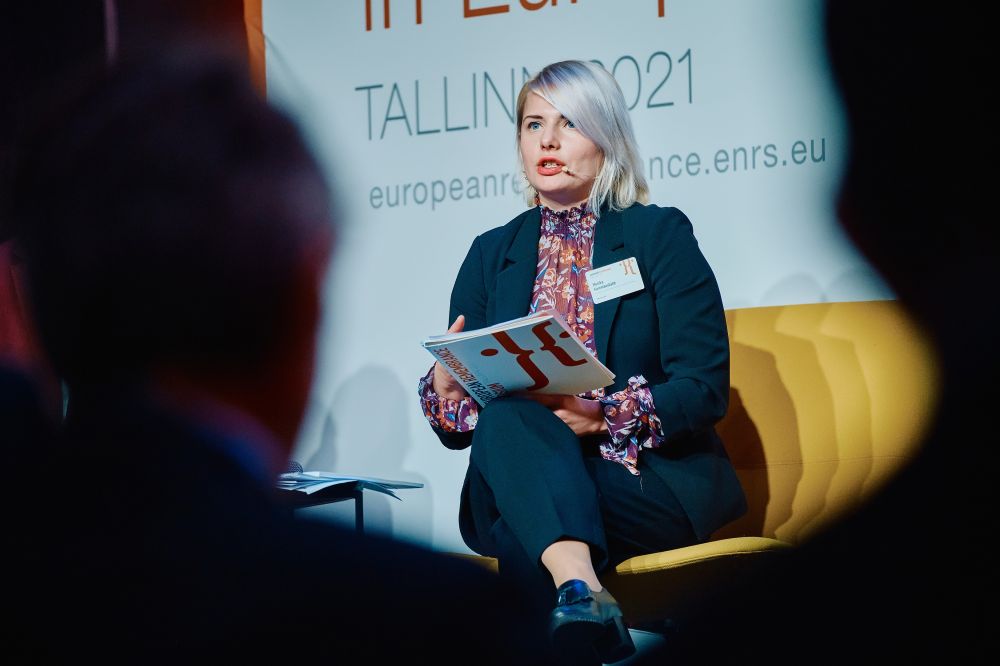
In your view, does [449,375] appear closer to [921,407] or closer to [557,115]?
[557,115]

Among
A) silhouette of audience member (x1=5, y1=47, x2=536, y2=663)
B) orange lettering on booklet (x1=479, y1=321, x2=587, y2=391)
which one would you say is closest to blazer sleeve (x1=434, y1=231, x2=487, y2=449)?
orange lettering on booklet (x1=479, y1=321, x2=587, y2=391)

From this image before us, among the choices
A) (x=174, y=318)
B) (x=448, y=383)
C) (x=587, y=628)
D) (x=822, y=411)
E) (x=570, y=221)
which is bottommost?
(x=587, y=628)

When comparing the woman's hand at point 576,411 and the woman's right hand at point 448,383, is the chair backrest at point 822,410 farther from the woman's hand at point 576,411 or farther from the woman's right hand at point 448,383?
the woman's right hand at point 448,383

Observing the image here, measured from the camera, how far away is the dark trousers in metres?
2.03

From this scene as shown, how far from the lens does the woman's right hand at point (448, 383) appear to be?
229 centimetres

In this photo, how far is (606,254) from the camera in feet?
8.02

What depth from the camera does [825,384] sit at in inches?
103

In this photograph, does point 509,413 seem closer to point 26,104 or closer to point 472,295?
point 472,295

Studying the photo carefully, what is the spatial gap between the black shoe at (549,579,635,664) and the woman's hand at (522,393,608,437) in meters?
0.37

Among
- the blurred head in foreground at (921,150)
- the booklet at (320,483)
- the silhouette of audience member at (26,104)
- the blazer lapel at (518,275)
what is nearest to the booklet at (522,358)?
the blazer lapel at (518,275)

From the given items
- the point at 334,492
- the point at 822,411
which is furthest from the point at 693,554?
the point at 334,492

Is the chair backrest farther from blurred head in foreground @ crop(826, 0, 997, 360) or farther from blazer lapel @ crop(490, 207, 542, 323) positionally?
blazer lapel @ crop(490, 207, 542, 323)

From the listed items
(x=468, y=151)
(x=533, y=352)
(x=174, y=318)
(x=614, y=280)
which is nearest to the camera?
(x=533, y=352)

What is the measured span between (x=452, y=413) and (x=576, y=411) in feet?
0.92
